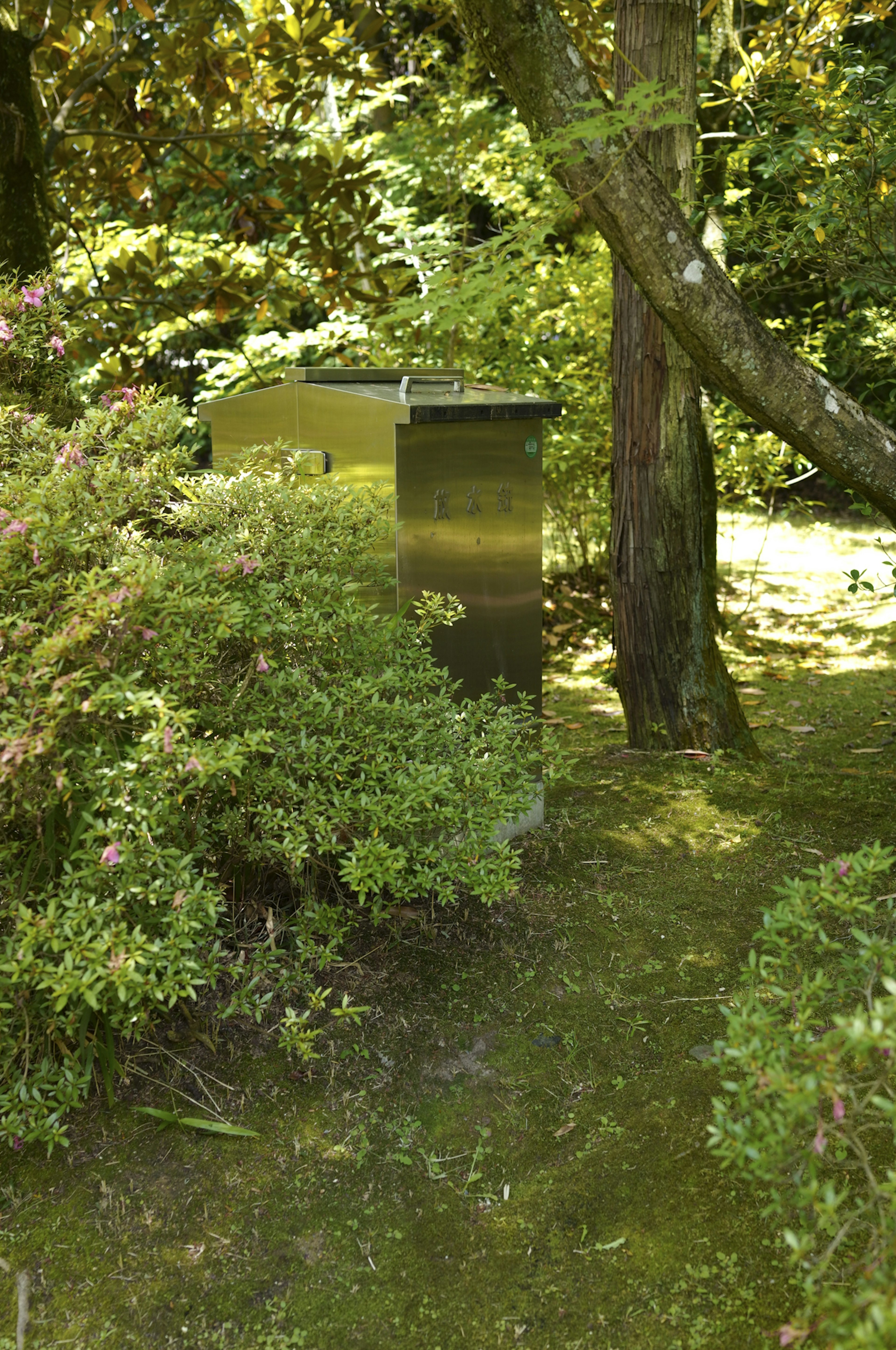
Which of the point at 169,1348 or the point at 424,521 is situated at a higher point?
the point at 424,521

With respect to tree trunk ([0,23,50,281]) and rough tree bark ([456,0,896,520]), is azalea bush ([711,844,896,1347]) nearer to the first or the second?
rough tree bark ([456,0,896,520])

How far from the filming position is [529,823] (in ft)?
13.8

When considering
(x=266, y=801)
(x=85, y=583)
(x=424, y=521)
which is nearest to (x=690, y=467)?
(x=424, y=521)

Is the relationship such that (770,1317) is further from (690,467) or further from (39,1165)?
(690,467)

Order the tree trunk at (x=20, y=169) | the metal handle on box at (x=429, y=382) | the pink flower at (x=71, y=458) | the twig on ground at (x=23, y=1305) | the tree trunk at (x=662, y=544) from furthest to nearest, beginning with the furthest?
the tree trunk at (x=662, y=544) → the tree trunk at (x=20, y=169) → the metal handle on box at (x=429, y=382) → the pink flower at (x=71, y=458) → the twig on ground at (x=23, y=1305)

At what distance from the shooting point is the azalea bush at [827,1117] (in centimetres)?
165

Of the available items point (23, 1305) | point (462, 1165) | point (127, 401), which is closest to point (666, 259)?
point (127, 401)

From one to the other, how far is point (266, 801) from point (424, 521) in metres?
1.18

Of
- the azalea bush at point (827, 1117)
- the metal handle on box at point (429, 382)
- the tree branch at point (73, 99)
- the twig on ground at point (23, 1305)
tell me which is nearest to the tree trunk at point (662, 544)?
the metal handle on box at point (429, 382)

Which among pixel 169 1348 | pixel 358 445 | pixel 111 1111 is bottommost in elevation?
pixel 169 1348

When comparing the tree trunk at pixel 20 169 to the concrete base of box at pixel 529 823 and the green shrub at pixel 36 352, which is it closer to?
the green shrub at pixel 36 352

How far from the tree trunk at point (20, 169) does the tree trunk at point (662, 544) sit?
2.55 metres

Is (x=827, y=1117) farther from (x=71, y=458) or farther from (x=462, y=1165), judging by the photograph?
(x=71, y=458)

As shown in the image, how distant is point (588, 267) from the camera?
302 inches
